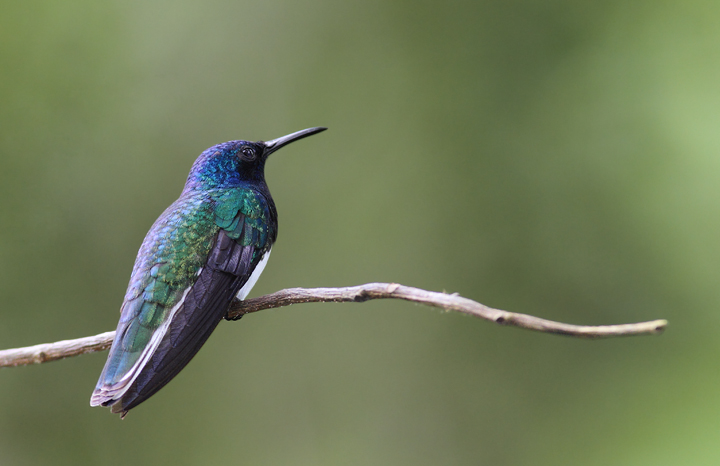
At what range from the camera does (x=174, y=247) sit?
164 cm

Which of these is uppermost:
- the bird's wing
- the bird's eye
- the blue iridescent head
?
the bird's eye

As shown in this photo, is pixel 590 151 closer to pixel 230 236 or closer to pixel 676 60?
pixel 676 60

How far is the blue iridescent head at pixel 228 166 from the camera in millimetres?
2029

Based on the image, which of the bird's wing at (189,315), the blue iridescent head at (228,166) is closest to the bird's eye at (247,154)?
the blue iridescent head at (228,166)

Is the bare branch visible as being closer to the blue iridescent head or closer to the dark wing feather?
the dark wing feather

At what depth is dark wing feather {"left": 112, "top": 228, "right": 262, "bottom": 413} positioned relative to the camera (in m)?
1.23

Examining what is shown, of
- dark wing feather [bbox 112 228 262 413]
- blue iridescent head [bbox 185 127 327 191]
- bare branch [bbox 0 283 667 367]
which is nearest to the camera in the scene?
bare branch [bbox 0 283 667 367]

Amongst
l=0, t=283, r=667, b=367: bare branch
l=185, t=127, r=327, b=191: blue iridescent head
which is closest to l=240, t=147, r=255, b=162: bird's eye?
l=185, t=127, r=327, b=191: blue iridescent head

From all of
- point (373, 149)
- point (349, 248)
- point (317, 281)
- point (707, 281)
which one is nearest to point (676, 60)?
point (707, 281)

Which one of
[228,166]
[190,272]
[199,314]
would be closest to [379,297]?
[199,314]

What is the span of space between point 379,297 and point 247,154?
1.22 metres

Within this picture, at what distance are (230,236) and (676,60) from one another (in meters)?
2.69

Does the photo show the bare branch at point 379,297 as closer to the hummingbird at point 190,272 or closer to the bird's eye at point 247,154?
the hummingbird at point 190,272

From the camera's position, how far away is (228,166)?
2070 millimetres
